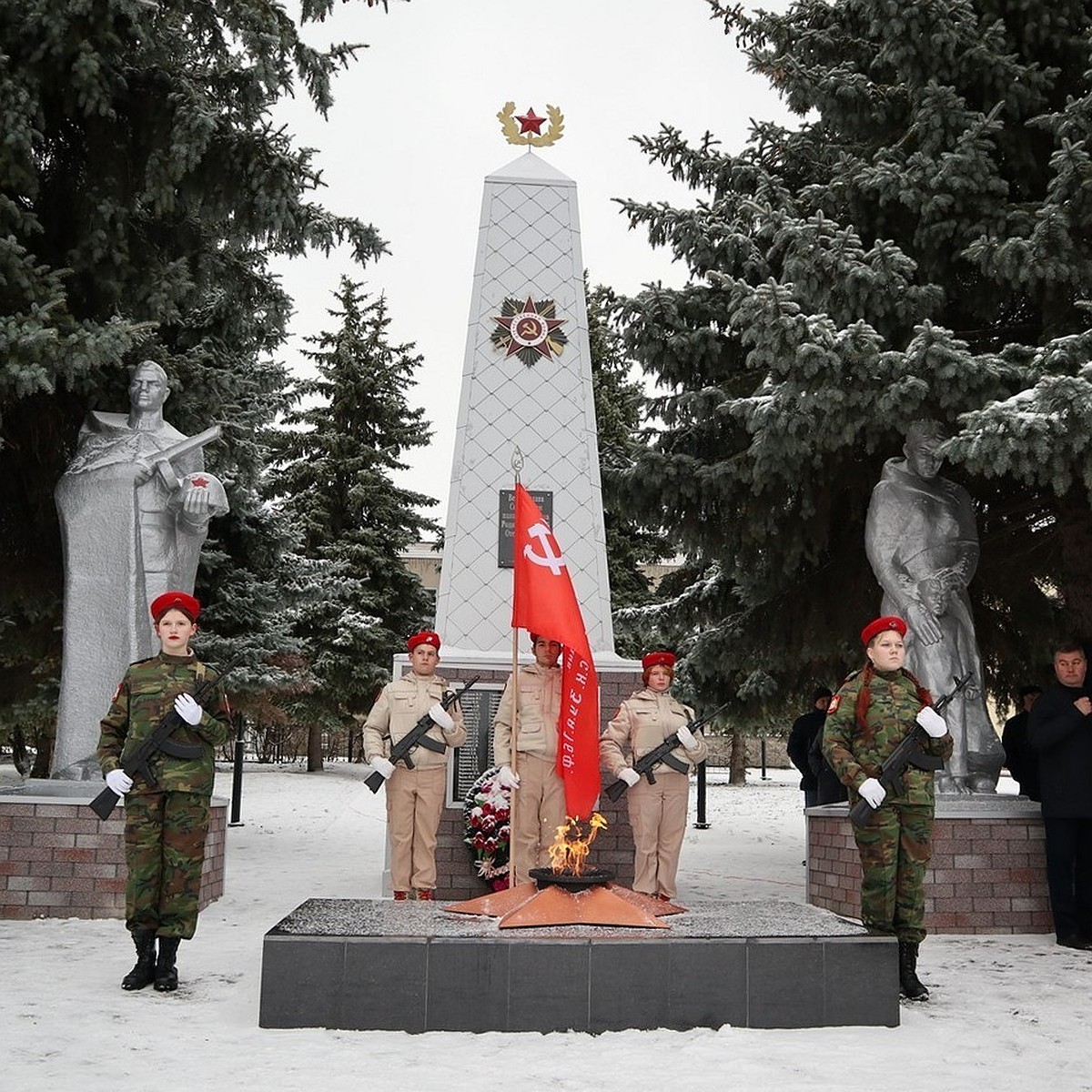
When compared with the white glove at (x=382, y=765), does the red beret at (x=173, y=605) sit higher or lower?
higher

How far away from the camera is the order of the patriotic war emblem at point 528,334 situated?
9.62 metres

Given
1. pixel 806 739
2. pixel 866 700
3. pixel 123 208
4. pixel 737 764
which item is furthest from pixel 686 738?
pixel 737 764

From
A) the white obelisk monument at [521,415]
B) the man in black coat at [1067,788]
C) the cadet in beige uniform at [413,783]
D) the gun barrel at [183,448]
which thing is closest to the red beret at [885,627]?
the man in black coat at [1067,788]

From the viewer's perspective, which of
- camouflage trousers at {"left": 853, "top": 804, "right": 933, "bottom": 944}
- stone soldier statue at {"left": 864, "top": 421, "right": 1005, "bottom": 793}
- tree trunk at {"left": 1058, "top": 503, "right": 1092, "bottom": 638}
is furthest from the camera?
tree trunk at {"left": 1058, "top": 503, "right": 1092, "bottom": 638}

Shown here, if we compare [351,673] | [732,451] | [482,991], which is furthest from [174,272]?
[351,673]

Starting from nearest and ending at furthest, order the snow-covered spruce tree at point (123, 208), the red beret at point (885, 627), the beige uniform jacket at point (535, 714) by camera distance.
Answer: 1. the red beret at point (885, 627)
2. the snow-covered spruce tree at point (123, 208)
3. the beige uniform jacket at point (535, 714)

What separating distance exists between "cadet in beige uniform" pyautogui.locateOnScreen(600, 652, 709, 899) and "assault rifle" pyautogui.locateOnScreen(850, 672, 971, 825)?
90.7 inches

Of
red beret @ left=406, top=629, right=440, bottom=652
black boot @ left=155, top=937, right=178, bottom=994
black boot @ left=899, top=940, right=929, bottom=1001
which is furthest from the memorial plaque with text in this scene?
black boot @ left=899, top=940, right=929, bottom=1001

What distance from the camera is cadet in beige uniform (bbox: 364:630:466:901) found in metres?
7.30

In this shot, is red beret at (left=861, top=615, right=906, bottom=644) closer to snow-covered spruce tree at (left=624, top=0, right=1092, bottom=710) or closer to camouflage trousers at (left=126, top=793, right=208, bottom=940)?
snow-covered spruce tree at (left=624, top=0, right=1092, bottom=710)

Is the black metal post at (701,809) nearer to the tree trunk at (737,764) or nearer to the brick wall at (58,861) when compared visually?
the brick wall at (58,861)

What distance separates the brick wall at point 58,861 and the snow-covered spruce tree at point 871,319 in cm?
435

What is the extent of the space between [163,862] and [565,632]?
2154 mm

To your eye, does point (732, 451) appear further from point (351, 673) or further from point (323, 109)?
point (351, 673)
